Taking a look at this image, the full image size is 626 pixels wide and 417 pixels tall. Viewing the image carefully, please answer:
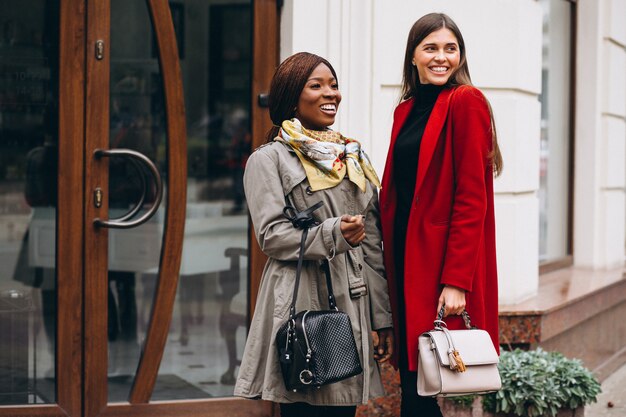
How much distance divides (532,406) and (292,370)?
1.81 meters

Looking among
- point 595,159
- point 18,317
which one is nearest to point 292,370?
point 18,317

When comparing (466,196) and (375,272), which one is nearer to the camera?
(466,196)

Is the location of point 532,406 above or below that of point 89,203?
below

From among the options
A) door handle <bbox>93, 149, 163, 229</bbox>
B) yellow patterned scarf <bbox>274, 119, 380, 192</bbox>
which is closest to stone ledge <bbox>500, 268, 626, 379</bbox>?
door handle <bbox>93, 149, 163, 229</bbox>

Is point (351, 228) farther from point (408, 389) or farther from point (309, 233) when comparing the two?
point (408, 389)

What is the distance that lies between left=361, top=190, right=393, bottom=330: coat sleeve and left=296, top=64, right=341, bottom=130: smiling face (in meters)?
0.35

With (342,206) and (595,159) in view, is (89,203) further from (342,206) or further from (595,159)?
(595,159)

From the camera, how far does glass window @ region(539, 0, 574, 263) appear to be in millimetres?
7770

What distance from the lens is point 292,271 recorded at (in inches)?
134

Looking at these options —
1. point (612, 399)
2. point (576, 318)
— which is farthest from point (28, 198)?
point (612, 399)

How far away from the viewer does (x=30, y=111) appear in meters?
4.86

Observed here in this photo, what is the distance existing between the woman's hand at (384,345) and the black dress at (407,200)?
1.7 inches

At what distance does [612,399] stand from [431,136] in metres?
3.62

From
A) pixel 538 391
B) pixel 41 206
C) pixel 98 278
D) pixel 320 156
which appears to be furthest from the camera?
pixel 41 206
